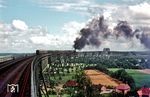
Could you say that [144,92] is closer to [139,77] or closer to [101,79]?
[139,77]

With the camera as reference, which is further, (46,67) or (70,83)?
(46,67)

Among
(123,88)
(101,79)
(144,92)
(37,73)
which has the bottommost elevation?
(144,92)

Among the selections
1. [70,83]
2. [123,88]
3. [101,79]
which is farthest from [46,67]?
[123,88]

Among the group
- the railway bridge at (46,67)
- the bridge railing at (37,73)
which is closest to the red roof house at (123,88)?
the railway bridge at (46,67)

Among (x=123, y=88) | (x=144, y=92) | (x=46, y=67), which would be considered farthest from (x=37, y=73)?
(x=144, y=92)

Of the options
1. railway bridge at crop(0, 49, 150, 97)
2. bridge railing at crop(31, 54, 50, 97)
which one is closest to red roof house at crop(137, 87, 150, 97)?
railway bridge at crop(0, 49, 150, 97)

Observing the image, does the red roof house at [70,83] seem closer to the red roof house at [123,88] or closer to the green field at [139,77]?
the green field at [139,77]

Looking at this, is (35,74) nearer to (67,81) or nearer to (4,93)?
(67,81)

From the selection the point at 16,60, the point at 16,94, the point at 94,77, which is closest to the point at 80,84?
the point at 94,77

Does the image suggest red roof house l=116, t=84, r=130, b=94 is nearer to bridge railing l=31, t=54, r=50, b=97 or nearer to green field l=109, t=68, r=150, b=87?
green field l=109, t=68, r=150, b=87

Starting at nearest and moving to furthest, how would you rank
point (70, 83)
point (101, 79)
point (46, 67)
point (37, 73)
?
point (101, 79)
point (70, 83)
point (37, 73)
point (46, 67)

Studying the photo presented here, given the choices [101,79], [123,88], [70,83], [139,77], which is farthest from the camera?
[70,83]

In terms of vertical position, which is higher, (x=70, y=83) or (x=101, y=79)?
(x=101, y=79)
